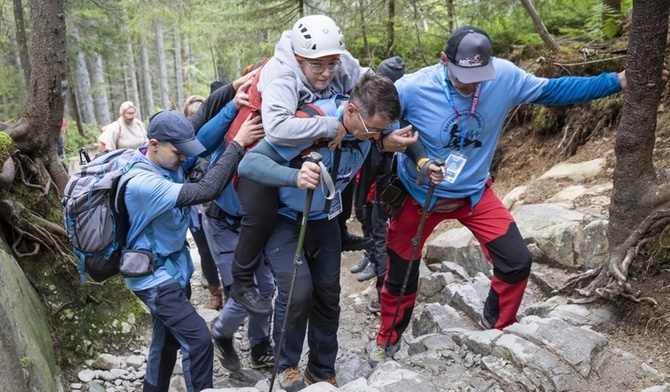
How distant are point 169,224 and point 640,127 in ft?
12.0

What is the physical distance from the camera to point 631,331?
430 cm

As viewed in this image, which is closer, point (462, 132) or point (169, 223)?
point (169, 223)

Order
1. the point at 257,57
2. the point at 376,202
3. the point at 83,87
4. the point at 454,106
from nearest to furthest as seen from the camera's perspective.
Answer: the point at 454,106
the point at 376,202
the point at 257,57
the point at 83,87

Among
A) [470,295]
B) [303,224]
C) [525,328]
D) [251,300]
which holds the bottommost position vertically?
[470,295]

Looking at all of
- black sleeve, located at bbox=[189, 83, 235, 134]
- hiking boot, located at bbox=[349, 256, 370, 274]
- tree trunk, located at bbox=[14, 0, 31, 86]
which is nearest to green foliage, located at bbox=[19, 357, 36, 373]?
black sleeve, located at bbox=[189, 83, 235, 134]

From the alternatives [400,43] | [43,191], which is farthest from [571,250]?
[400,43]

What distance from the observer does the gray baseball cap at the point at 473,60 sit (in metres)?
4.17

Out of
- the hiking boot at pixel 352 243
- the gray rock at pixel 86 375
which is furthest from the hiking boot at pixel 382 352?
the gray rock at pixel 86 375

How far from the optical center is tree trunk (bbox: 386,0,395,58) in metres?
11.8

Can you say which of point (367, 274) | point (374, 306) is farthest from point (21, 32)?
point (374, 306)

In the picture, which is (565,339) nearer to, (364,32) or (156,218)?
(156,218)

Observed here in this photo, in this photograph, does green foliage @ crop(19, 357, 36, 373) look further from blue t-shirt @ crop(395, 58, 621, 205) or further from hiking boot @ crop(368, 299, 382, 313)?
hiking boot @ crop(368, 299, 382, 313)

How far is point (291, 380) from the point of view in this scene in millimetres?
4773

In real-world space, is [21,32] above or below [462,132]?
above
